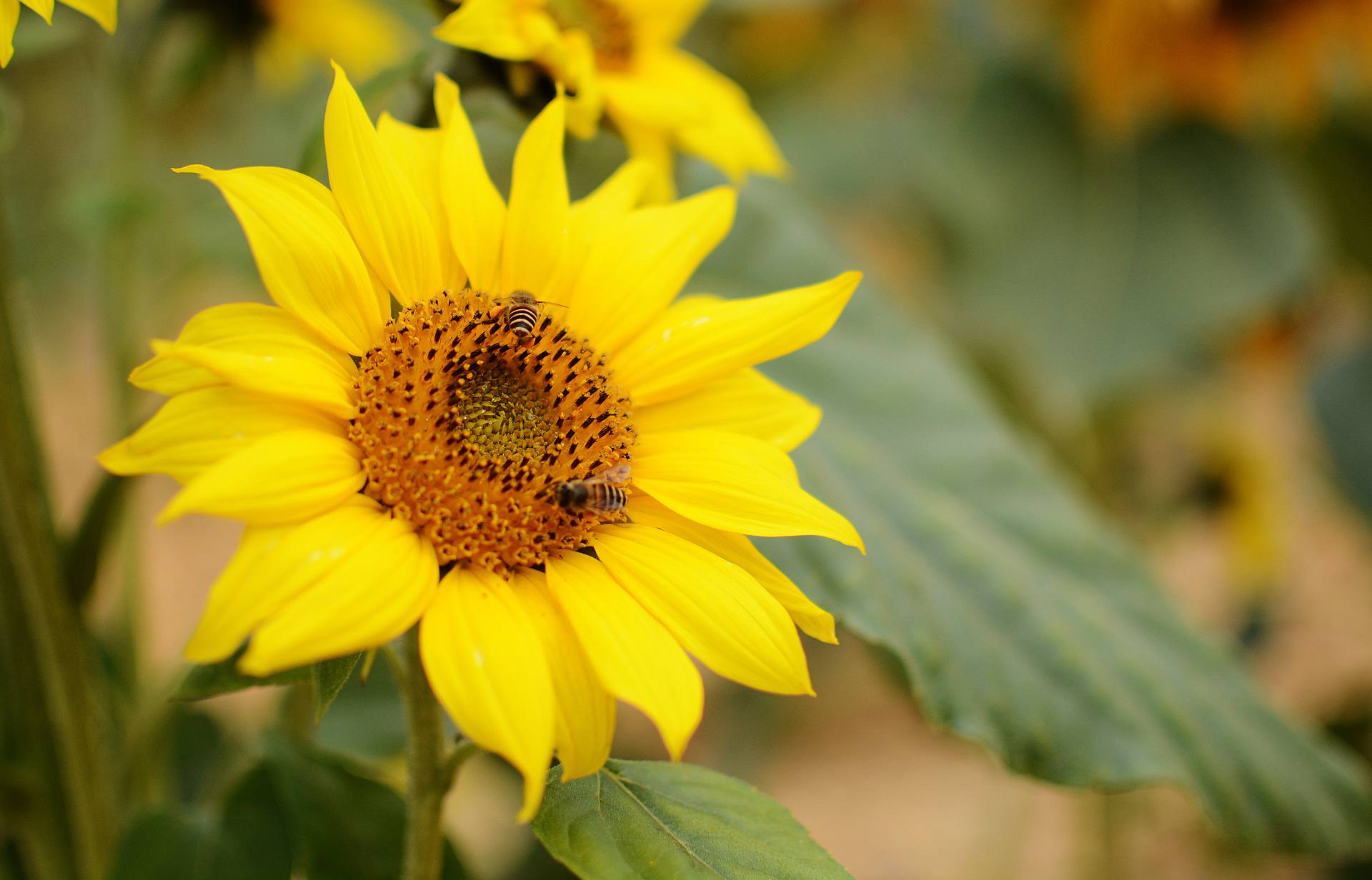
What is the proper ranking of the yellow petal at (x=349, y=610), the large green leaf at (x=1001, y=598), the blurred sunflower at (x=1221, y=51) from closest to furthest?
the yellow petal at (x=349, y=610)
the large green leaf at (x=1001, y=598)
the blurred sunflower at (x=1221, y=51)

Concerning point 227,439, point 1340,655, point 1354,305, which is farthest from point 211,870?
point 1354,305

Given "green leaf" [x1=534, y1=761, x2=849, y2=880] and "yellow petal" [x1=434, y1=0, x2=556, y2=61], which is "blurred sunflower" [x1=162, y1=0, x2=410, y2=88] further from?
"green leaf" [x1=534, y1=761, x2=849, y2=880]

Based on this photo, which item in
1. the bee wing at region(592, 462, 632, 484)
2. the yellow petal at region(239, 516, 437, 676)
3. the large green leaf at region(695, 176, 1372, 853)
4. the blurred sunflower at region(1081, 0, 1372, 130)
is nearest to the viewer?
the yellow petal at region(239, 516, 437, 676)

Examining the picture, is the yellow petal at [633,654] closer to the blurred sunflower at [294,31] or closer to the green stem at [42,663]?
the green stem at [42,663]

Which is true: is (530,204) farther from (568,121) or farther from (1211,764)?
(1211,764)

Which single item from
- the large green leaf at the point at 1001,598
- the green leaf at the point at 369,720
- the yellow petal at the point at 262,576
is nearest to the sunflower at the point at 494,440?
the yellow petal at the point at 262,576

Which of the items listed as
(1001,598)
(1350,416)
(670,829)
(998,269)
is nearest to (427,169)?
(670,829)

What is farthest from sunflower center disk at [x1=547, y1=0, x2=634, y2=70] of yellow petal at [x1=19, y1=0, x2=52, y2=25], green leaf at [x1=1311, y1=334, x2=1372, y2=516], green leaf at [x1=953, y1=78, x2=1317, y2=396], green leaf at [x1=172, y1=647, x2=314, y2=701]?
green leaf at [x1=1311, y1=334, x2=1372, y2=516]
